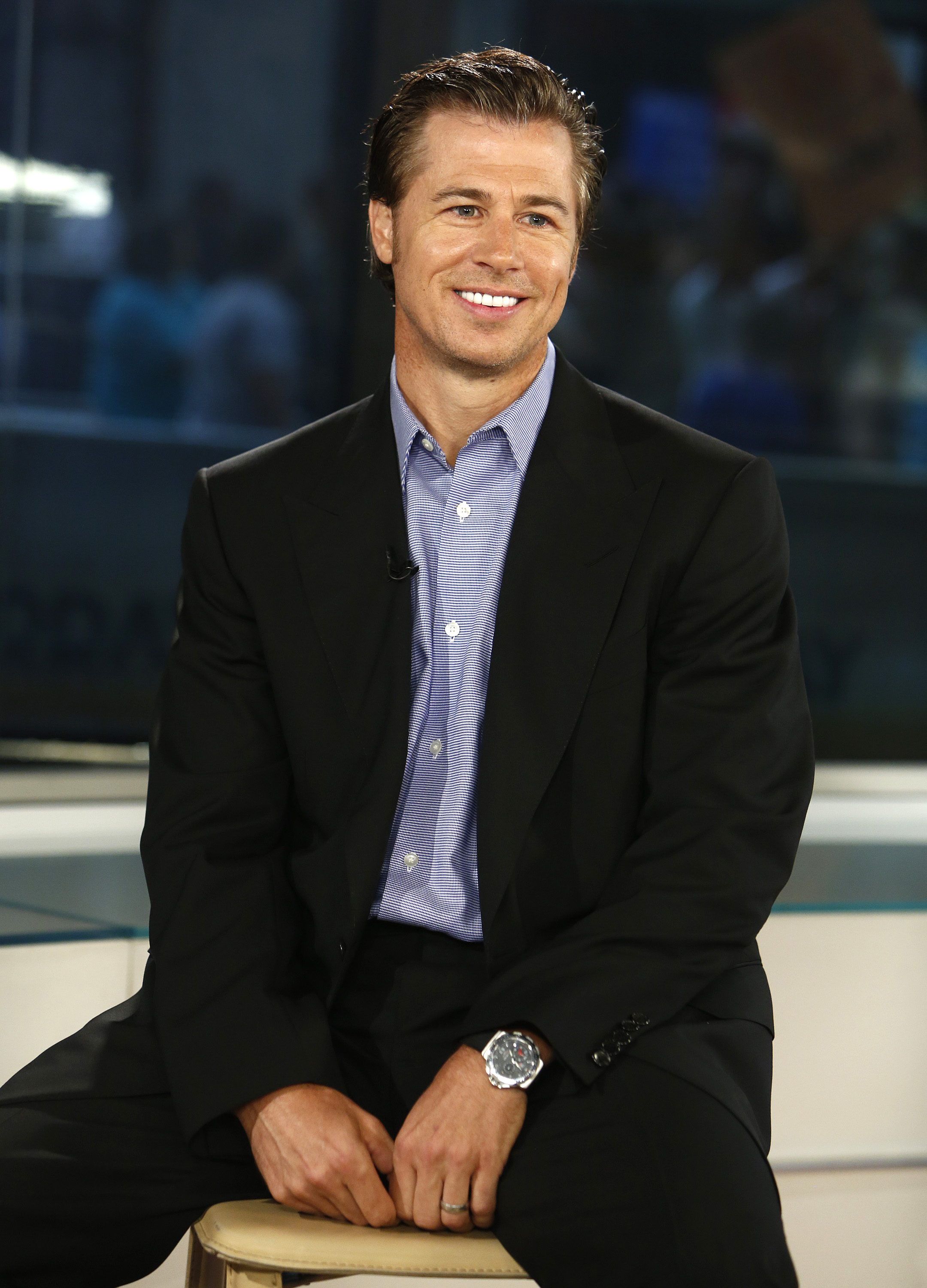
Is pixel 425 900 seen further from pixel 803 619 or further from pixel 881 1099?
pixel 803 619

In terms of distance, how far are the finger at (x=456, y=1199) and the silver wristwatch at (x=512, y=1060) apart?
0.32ft

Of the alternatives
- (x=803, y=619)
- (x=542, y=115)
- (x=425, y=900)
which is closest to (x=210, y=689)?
(x=425, y=900)

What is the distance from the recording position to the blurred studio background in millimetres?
3357

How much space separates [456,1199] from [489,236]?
1080 mm

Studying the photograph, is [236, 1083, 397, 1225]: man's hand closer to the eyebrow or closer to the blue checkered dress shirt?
the blue checkered dress shirt

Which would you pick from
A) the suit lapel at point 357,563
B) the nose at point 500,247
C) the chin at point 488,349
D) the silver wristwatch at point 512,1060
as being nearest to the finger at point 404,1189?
the silver wristwatch at point 512,1060

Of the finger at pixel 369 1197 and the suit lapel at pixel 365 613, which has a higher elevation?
the suit lapel at pixel 365 613

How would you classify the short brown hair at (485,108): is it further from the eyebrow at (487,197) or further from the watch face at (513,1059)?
the watch face at (513,1059)

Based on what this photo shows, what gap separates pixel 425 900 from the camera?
163 cm

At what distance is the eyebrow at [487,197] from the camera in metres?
1.69

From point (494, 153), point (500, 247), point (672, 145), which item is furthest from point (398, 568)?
point (672, 145)

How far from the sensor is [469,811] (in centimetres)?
162

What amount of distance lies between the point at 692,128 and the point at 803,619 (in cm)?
151

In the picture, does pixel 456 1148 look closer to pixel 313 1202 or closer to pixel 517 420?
pixel 313 1202
